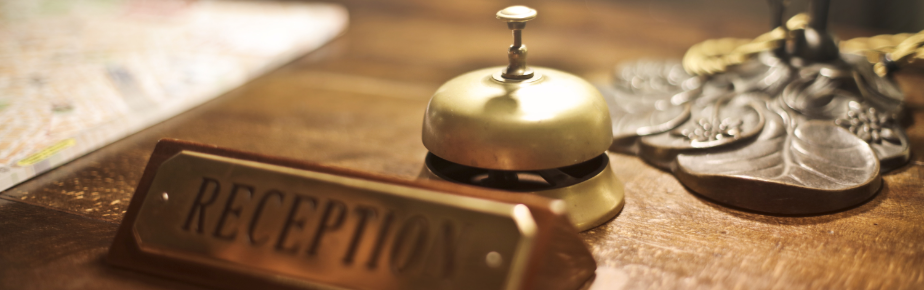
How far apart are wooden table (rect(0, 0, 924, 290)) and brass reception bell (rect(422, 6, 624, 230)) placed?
0.18 feet

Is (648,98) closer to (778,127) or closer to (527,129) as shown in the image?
(778,127)

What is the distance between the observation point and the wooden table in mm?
495

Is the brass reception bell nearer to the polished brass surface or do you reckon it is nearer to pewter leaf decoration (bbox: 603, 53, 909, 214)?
the polished brass surface

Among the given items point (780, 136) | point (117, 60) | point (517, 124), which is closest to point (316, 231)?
point (517, 124)

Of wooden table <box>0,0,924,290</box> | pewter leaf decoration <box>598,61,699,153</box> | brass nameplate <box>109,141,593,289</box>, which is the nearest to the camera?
brass nameplate <box>109,141,593,289</box>

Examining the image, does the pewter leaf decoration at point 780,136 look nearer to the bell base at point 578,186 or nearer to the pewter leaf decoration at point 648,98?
the pewter leaf decoration at point 648,98

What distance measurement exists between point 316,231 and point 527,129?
0.67 ft

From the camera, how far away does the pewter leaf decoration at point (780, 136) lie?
59 cm

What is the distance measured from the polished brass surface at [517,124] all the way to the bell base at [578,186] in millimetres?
32

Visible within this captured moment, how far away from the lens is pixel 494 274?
388 mm

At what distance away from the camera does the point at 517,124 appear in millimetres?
499

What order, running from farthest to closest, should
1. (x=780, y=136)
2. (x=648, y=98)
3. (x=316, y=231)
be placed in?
(x=648, y=98), (x=780, y=136), (x=316, y=231)

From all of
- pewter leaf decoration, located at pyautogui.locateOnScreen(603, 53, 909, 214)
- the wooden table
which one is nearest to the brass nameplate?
the wooden table

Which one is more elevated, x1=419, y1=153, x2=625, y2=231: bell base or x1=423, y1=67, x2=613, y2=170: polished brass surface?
x1=423, y1=67, x2=613, y2=170: polished brass surface
